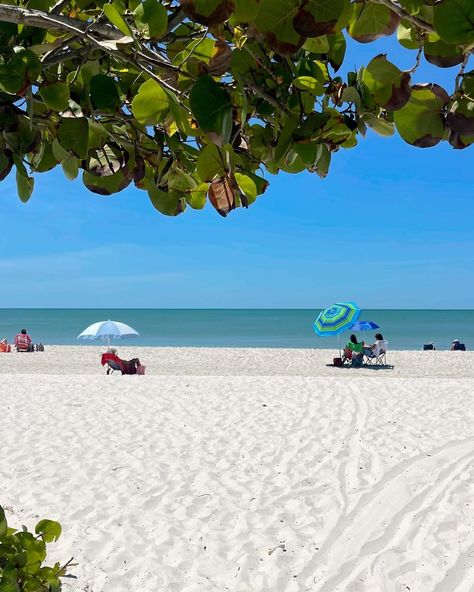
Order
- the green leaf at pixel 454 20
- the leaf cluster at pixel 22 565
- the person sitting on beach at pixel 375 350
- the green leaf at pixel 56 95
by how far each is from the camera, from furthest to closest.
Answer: the person sitting on beach at pixel 375 350
the leaf cluster at pixel 22 565
the green leaf at pixel 56 95
the green leaf at pixel 454 20

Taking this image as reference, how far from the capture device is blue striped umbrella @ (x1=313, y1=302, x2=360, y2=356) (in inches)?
737

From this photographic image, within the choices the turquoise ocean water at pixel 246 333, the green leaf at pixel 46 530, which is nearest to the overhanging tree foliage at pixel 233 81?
the green leaf at pixel 46 530

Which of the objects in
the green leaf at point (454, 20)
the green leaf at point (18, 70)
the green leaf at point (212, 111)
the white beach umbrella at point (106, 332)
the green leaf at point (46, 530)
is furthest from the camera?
the white beach umbrella at point (106, 332)

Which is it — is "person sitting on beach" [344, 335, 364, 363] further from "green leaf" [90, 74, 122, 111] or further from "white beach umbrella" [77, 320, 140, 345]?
"green leaf" [90, 74, 122, 111]

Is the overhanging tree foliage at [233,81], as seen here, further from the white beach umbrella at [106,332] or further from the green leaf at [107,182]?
the white beach umbrella at [106,332]

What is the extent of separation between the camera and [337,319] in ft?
62.2

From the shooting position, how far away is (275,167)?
1.50 m

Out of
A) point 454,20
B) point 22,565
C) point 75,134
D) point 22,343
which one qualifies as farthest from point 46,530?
point 22,343

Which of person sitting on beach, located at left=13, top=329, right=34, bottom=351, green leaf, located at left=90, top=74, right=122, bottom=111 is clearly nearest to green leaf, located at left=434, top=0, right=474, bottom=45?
green leaf, located at left=90, top=74, right=122, bottom=111

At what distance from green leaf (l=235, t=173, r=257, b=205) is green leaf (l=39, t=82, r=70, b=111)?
423 mm

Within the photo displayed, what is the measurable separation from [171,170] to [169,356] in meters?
25.9

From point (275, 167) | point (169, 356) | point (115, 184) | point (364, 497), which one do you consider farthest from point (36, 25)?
point (169, 356)

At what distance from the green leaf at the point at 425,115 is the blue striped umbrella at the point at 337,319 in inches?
693

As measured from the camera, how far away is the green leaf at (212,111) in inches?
35.9
